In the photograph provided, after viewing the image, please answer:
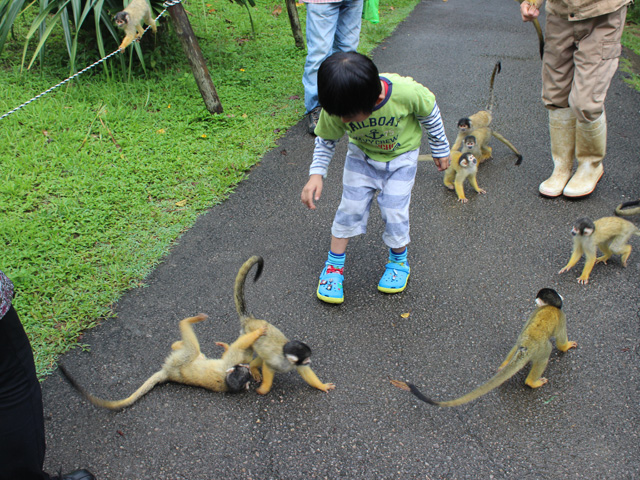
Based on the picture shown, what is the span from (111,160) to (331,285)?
269 cm

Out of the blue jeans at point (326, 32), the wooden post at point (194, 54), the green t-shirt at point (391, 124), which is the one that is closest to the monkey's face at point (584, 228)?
the green t-shirt at point (391, 124)

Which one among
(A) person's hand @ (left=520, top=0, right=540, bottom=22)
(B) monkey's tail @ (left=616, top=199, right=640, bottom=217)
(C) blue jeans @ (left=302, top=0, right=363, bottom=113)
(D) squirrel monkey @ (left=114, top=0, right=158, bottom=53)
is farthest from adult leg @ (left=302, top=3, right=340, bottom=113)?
(B) monkey's tail @ (left=616, top=199, right=640, bottom=217)

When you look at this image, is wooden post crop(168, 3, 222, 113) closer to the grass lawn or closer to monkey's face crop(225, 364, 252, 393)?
the grass lawn

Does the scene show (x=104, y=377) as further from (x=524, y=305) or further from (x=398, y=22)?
(x=398, y=22)

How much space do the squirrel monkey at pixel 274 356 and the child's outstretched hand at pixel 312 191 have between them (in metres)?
0.45

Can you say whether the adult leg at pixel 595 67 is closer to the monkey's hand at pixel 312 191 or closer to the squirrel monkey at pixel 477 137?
the squirrel monkey at pixel 477 137

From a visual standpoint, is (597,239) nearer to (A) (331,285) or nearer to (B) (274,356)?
(A) (331,285)

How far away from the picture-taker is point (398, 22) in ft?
31.1

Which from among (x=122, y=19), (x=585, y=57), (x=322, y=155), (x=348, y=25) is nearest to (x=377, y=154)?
(x=322, y=155)

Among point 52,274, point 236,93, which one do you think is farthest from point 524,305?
point 236,93

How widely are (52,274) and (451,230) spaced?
2973 millimetres

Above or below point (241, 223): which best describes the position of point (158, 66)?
above

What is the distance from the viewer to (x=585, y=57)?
3.51 meters

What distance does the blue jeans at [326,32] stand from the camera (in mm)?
4641
